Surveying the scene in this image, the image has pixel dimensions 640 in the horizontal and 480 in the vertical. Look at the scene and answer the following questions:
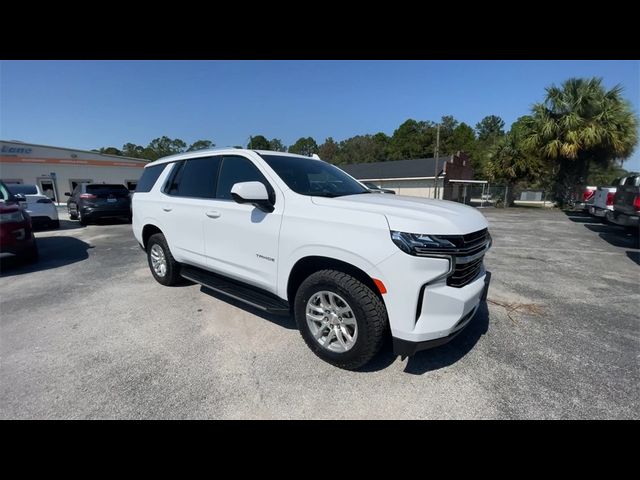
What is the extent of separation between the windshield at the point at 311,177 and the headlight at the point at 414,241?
3.47 feet

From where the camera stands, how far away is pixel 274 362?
2.71m

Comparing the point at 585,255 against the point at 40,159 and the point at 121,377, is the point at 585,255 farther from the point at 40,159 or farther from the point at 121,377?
the point at 40,159

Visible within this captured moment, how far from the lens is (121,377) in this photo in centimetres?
250

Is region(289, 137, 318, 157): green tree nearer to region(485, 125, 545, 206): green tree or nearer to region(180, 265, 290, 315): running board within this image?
region(485, 125, 545, 206): green tree

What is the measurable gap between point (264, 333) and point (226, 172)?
189 centimetres

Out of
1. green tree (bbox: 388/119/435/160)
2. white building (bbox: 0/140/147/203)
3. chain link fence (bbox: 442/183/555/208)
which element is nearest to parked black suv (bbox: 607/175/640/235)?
chain link fence (bbox: 442/183/555/208)

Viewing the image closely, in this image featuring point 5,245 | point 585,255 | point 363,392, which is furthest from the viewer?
point 585,255

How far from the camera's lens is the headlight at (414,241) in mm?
2094

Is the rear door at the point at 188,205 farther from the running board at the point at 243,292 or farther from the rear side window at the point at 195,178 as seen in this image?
the running board at the point at 243,292

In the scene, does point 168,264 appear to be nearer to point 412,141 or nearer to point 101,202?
point 101,202

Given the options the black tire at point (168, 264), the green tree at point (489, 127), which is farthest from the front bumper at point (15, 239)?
the green tree at point (489, 127)

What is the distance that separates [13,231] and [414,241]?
7.04m

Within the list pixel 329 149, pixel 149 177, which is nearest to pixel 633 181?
pixel 149 177
